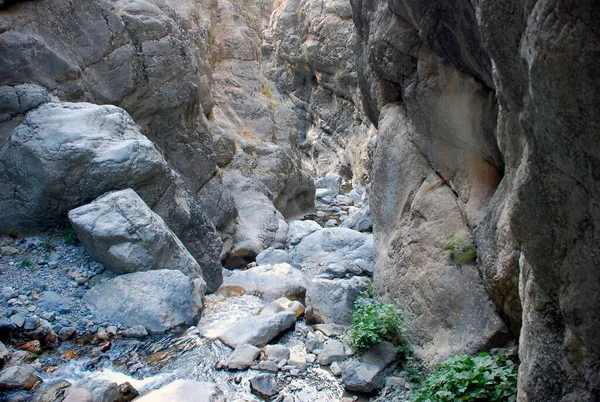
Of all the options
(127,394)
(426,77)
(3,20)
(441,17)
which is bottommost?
(127,394)

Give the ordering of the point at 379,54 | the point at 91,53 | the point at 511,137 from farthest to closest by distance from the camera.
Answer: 1. the point at 91,53
2. the point at 379,54
3. the point at 511,137

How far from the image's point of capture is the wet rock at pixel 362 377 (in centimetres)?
632

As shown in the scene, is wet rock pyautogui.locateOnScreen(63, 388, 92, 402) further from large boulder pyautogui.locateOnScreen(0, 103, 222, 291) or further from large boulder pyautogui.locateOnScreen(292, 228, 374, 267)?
large boulder pyautogui.locateOnScreen(292, 228, 374, 267)

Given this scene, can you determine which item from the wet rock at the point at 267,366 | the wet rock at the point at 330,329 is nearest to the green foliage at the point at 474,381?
the wet rock at the point at 267,366

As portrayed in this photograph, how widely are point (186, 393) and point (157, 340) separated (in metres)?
1.59

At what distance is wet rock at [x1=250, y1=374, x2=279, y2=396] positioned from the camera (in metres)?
6.24

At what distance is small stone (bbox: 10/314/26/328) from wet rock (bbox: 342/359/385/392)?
13.1 ft

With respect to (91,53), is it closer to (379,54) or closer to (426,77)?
(379,54)

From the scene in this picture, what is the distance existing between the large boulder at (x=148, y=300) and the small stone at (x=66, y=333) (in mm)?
448

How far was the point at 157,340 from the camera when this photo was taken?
7.27 metres

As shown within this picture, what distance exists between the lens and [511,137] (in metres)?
4.14

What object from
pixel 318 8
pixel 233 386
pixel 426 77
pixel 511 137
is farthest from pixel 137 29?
pixel 318 8

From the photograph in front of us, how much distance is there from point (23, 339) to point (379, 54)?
6.01 meters

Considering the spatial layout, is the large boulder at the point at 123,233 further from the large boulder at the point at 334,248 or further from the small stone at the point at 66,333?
the large boulder at the point at 334,248
